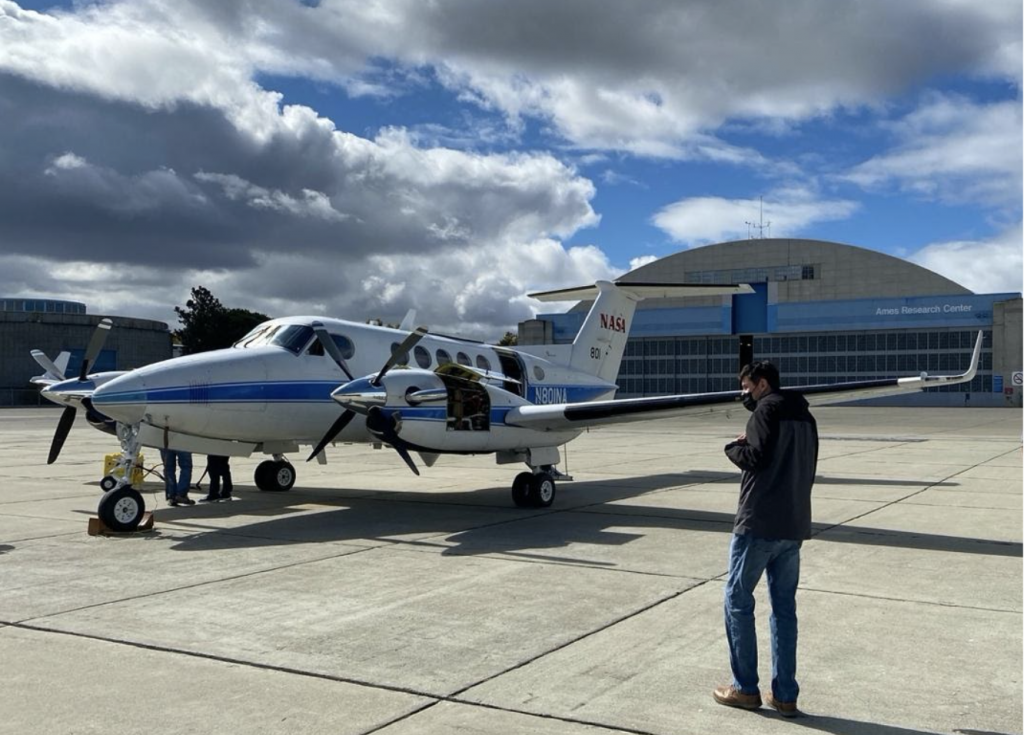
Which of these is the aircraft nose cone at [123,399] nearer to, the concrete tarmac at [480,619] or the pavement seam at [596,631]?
the concrete tarmac at [480,619]

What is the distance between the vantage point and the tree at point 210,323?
8862cm

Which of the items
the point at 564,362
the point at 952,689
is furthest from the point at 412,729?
the point at 564,362

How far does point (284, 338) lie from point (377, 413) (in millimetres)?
2637

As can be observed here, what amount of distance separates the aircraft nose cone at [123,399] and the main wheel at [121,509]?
994 millimetres

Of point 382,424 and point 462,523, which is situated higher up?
point 382,424

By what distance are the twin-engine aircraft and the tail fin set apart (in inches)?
128

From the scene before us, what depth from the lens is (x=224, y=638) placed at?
21.6 feet

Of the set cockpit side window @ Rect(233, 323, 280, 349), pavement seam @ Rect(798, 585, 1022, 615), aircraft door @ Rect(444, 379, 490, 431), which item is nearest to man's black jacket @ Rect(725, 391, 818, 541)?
pavement seam @ Rect(798, 585, 1022, 615)

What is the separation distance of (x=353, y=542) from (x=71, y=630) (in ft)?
14.2

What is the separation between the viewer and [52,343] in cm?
9638

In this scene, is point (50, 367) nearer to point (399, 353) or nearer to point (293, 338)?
point (293, 338)

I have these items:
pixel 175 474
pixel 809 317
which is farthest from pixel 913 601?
pixel 809 317

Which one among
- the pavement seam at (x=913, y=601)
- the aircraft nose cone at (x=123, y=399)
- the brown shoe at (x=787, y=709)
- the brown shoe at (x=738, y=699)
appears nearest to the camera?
the brown shoe at (x=787, y=709)

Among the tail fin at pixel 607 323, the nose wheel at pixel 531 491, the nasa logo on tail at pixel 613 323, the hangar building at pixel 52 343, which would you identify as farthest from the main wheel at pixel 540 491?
the hangar building at pixel 52 343
